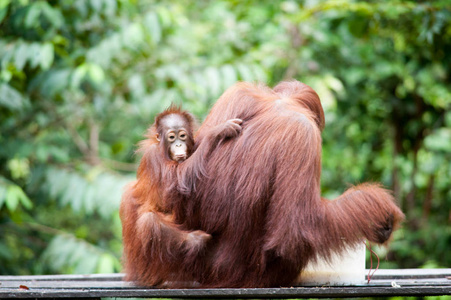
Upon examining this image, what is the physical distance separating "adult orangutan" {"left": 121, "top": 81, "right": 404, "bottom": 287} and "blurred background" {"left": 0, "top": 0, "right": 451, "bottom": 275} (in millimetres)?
2022

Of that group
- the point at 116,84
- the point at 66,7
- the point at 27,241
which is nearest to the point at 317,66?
the point at 116,84

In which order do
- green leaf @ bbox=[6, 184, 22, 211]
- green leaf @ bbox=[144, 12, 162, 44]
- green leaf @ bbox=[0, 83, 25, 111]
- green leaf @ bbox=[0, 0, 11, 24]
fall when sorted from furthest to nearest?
1. green leaf @ bbox=[144, 12, 162, 44]
2. green leaf @ bbox=[0, 83, 25, 111]
3. green leaf @ bbox=[0, 0, 11, 24]
4. green leaf @ bbox=[6, 184, 22, 211]

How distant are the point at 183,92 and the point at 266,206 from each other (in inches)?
123

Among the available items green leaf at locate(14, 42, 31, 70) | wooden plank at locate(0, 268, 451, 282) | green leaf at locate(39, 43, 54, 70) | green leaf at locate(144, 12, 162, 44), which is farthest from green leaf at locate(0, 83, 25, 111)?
wooden plank at locate(0, 268, 451, 282)

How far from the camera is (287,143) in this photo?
2.61 meters

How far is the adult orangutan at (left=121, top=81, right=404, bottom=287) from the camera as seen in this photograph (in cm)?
259

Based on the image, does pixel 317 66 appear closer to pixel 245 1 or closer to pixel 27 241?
pixel 245 1

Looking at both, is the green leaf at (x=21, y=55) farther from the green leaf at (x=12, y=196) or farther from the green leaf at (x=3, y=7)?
the green leaf at (x=12, y=196)

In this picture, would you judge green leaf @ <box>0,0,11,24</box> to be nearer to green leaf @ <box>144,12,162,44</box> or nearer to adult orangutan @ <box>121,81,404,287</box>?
green leaf @ <box>144,12,162,44</box>

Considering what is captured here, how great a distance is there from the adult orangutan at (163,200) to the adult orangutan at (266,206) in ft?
0.11

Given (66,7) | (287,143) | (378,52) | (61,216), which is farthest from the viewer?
(61,216)

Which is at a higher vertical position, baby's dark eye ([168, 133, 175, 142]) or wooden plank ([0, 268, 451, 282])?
baby's dark eye ([168, 133, 175, 142])

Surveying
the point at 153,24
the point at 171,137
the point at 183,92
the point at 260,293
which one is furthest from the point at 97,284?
the point at 153,24

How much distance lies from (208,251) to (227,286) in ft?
0.67
